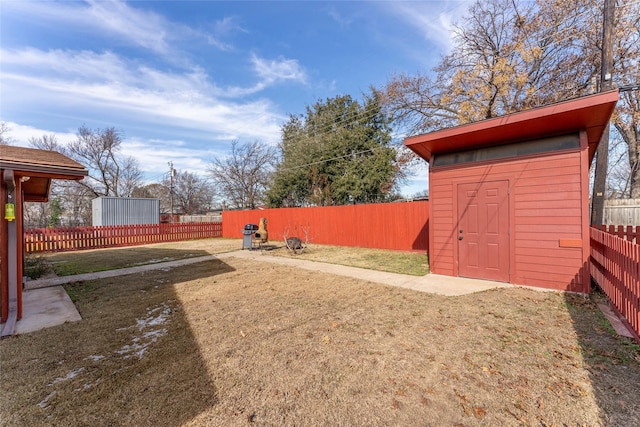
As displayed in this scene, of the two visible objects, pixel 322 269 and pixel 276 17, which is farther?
pixel 276 17

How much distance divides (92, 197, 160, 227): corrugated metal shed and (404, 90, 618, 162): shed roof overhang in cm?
1663

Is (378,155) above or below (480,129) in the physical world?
above

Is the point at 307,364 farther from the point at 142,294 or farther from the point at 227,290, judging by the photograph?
the point at 142,294

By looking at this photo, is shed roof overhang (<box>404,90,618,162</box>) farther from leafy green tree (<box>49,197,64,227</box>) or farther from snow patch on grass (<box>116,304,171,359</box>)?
leafy green tree (<box>49,197,64,227</box>)

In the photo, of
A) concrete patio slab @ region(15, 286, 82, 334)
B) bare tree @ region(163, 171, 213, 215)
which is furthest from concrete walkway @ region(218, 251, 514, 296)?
bare tree @ region(163, 171, 213, 215)

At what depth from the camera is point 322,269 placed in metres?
6.80

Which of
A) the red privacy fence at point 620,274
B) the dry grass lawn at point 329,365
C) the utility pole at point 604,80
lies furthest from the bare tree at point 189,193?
the red privacy fence at point 620,274

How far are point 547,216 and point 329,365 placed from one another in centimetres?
464

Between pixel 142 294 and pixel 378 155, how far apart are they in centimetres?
1421

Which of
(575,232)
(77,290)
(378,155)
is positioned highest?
(378,155)

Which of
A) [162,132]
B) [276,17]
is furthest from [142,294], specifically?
[162,132]

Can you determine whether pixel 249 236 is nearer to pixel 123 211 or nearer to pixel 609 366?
pixel 123 211

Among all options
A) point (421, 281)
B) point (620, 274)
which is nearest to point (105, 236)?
point (421, 281)

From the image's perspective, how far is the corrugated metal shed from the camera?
15156mm
